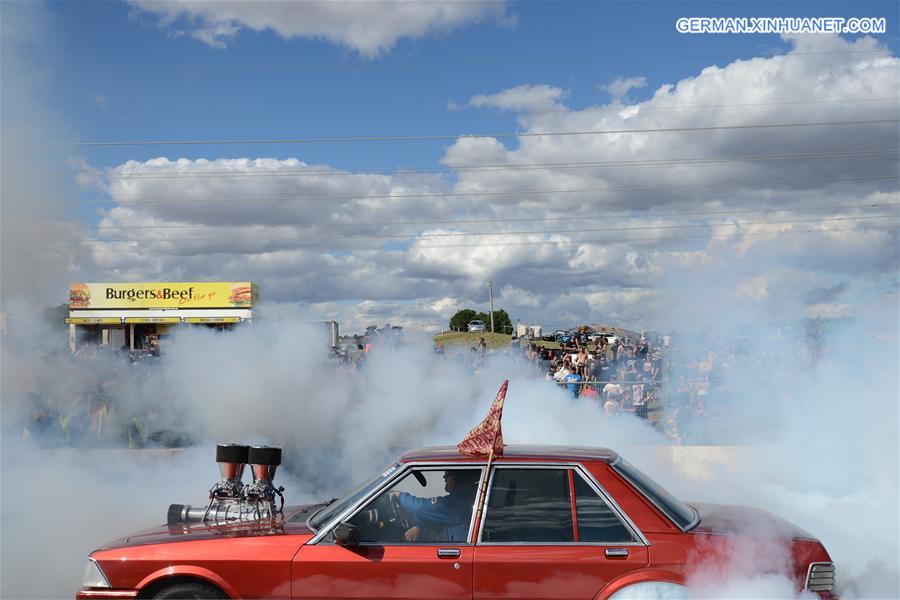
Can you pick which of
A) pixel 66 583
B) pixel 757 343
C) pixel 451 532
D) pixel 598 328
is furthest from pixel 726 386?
pixel 66 583

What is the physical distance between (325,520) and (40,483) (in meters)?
5.60

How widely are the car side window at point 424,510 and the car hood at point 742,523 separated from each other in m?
1.17

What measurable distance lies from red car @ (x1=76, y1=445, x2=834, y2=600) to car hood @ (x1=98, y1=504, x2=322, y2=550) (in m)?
0.02

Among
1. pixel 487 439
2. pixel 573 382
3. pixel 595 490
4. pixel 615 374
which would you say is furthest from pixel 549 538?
pixel 615 374

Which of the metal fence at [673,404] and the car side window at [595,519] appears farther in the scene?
the metal fence at [673,404]

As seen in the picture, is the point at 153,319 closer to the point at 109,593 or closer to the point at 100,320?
the point at 100,320

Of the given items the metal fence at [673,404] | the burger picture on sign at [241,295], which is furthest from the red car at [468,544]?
the burger picture on sign at [241,295]

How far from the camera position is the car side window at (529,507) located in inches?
151

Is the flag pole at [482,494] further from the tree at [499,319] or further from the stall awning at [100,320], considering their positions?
the stall awning at [100,320]

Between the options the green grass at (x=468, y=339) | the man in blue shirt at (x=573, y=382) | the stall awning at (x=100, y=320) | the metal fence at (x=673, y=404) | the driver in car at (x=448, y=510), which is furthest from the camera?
the stall awning at (x=100, y=320)

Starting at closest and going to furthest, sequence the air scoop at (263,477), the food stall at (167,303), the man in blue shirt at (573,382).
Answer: the air scoop at (263,477) → the man in blue shirt at (573,382) → the food stall at (167,303)

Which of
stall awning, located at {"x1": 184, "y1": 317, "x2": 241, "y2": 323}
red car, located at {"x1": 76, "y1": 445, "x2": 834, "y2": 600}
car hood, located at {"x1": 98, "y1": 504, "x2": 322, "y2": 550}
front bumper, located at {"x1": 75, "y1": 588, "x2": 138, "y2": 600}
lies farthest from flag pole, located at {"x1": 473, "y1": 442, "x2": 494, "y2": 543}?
stall awning, located at {"x1": 184, "y1": 317, "x2": 241, "y2": 323}

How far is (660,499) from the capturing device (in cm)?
400

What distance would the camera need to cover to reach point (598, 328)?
44.4 ft
